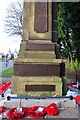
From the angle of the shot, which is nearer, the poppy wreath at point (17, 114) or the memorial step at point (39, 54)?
the poppy wreath at point (17, 114)

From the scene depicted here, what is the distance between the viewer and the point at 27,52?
368 inches

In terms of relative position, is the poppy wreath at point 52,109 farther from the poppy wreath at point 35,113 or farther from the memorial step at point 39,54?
the memorial step at point 39,54

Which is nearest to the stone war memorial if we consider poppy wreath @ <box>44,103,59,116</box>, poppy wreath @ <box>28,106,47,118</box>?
poppy wreath @ <box>44,103,59,116</box>

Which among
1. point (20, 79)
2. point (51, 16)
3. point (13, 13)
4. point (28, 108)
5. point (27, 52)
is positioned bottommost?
point (28, 108)

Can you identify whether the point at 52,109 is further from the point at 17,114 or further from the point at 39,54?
the point at 39,54

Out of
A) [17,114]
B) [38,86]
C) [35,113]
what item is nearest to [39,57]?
[38,86]

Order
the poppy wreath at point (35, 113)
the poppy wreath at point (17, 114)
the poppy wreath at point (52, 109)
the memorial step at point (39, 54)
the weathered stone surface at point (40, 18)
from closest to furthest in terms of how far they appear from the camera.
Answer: the poppy wreath at point (17, 114), the poppy wreath at point (35, 113), the poppy wreath at point (52, 109), the memorial step at point (39, 54), the weathered stone surface at point (40, 18)

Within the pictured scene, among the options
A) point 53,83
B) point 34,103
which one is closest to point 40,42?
point 53,83

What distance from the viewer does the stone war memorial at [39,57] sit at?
8.96 m

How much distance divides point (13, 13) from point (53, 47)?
31430 mm

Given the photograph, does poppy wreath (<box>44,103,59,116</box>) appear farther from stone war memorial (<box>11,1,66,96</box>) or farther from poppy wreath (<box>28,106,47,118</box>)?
stone war memorial (<box>11,1,66,96</box>)

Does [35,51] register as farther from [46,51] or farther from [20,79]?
[20,79]

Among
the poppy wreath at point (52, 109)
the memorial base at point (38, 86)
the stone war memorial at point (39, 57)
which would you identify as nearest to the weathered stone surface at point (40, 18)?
the stone war memorial at point (39, 57)

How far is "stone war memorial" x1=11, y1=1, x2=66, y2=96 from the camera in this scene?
8961 mm
